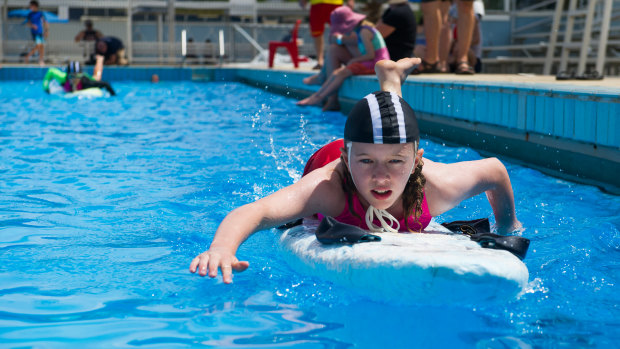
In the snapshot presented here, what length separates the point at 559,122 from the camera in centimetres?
515

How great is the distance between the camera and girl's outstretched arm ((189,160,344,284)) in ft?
7.73

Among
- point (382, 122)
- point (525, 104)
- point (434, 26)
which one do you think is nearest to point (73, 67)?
point (434, 26)

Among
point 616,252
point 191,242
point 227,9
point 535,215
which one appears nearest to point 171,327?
point 191,242

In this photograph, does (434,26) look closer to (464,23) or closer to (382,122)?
(464,23)

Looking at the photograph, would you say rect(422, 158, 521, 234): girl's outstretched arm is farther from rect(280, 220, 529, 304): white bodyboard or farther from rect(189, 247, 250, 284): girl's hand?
rect(189, 247, 250, 284): girl's hand

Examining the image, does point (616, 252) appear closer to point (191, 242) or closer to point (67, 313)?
point (191, 242)

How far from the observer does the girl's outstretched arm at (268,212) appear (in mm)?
2357

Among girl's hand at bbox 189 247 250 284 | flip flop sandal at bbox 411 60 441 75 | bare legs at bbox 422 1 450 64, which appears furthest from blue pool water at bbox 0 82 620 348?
flip flop sandal at bbox 411 60 441 75

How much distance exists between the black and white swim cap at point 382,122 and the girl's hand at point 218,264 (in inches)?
28.4

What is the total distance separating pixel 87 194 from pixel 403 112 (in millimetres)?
2598

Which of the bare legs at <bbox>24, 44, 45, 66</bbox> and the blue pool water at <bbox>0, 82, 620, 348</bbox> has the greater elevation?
the bare legs at <bbox>24, 44, 45, 66</bbox>

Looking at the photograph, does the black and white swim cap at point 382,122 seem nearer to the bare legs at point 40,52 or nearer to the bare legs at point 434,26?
the bare legs at point 434,26

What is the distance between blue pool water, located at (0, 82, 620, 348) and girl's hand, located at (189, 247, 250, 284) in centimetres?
21

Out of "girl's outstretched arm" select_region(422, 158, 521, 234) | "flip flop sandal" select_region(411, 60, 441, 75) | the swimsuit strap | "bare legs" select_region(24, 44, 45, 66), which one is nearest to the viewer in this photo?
the swimsuit strap
